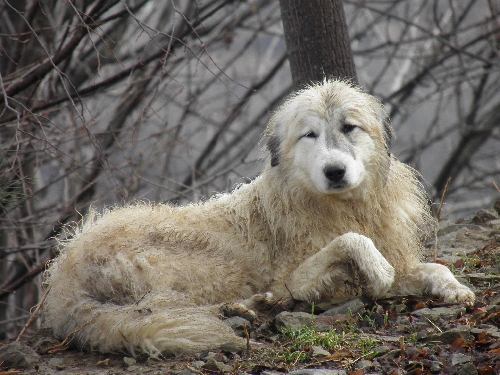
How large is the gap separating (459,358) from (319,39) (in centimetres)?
359

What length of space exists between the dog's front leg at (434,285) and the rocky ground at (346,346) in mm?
84

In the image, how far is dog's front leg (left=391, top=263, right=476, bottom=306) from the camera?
440 cm

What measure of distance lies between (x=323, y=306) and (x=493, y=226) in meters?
2.66

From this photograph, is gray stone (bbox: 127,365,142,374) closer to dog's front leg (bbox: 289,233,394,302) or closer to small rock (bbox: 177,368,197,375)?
small rock (bbox: 177,368,197,375)

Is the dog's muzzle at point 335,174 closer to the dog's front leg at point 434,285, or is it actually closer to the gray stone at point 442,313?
the dog's front leg at point 434,285

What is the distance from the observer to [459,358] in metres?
3.44

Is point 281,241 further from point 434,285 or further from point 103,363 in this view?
point 103,363

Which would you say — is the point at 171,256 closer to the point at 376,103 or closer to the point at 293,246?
the point at 293,246

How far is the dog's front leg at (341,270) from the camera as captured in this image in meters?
4.47

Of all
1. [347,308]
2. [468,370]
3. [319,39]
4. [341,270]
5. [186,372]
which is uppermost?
[319,39]

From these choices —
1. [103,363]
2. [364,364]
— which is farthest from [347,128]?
[103,363]

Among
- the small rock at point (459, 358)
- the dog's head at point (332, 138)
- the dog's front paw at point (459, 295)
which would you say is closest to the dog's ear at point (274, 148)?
the dog's head at point (332, 138)

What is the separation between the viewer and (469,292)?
4.40m

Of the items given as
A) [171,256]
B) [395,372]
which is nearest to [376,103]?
[171,256]
